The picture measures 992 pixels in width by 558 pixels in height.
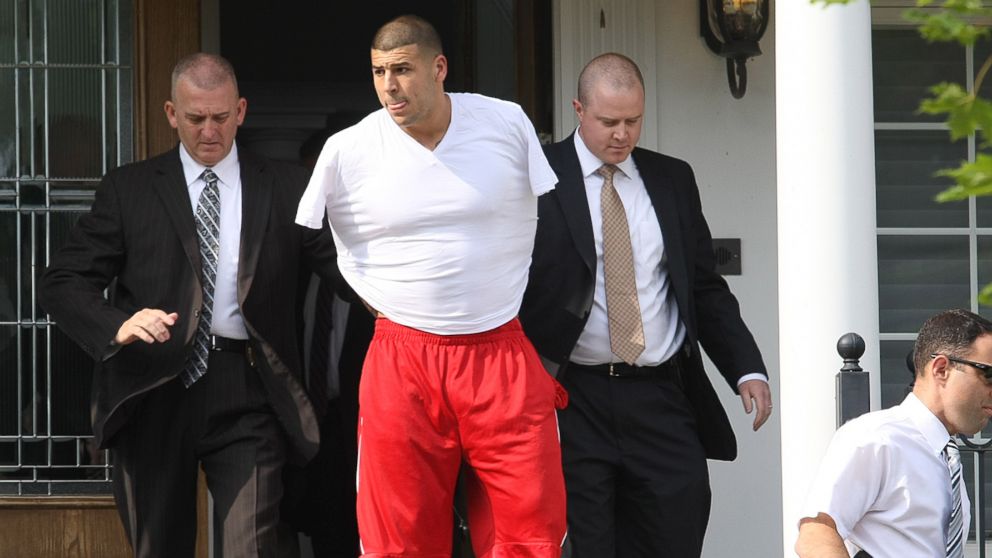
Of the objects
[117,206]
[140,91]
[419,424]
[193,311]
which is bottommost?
[419,424]

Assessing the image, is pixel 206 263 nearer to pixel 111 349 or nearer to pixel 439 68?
pixel 111 349

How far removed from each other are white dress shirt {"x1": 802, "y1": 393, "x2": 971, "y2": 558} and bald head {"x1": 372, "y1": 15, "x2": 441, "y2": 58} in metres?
1.40

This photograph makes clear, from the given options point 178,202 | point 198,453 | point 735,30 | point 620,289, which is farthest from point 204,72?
point 735,30

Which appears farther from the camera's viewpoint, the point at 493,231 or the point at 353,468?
the point at 353,468

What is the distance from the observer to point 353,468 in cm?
538

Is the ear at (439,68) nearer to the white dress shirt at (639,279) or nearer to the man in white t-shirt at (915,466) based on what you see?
the white dress shirt at (639,279)

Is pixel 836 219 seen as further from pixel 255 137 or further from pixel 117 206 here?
pixel 255 137

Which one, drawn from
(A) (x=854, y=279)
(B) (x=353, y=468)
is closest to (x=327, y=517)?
(B) (x=353, y=468)

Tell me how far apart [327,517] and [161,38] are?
1.98 meters

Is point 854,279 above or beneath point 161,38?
beneath

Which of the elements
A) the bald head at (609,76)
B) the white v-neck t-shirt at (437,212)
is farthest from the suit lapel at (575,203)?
the white v-neck t-shirt at (437,212)

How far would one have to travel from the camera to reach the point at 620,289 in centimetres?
448

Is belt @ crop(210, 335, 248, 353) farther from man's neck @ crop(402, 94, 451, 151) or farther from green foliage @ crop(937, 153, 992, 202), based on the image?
green foliage @ crop(937, 153, 992, 202)

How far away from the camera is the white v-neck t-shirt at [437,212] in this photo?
3766 mm
